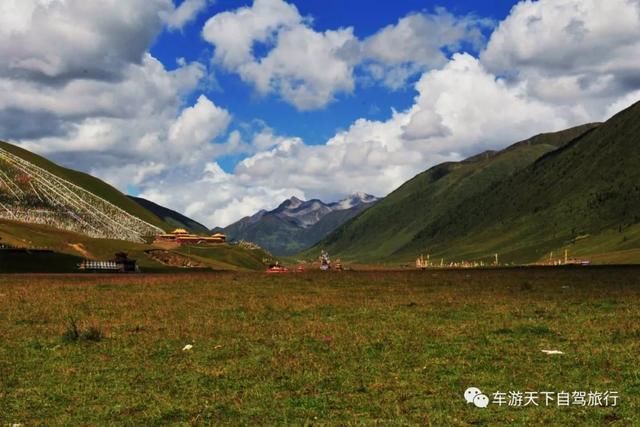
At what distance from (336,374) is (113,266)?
8556cm

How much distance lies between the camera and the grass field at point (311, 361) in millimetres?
16047

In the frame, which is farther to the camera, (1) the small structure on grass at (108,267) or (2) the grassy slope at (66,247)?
Result: (2) the grassy slope at (66,247)

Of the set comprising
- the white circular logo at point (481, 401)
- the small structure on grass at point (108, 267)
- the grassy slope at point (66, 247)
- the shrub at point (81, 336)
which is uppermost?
the grassy slope at point (66, 247)

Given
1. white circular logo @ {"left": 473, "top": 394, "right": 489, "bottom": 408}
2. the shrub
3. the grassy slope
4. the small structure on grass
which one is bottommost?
white circular logo @ {"left": 473, "top": 394, "right": 489, "bottom": 408}

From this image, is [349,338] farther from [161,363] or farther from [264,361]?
[161,363]

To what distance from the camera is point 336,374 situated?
65.9 ft

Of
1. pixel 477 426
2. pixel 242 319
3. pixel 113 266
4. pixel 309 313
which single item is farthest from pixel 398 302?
pixel 113 266

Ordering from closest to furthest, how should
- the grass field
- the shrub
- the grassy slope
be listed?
the grass field
the shrub
the grassy slope

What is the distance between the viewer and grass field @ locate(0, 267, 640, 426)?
632 inches

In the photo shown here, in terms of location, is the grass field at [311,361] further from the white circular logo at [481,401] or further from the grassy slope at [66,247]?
the grassy slope at [66,247]

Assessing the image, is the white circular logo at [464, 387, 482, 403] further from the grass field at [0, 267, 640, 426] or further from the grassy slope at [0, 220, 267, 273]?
the grassy slope at [0, 220, 267, 273]

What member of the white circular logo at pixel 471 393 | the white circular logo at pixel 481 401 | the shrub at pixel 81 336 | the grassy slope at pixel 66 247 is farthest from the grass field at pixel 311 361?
the grassy slope at pixel 66 247

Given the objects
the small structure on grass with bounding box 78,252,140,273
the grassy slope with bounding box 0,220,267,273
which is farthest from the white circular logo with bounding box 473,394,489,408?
the grassy slope with bounding box 0,220,267,273

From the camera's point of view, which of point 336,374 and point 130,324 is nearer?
point 336,374
